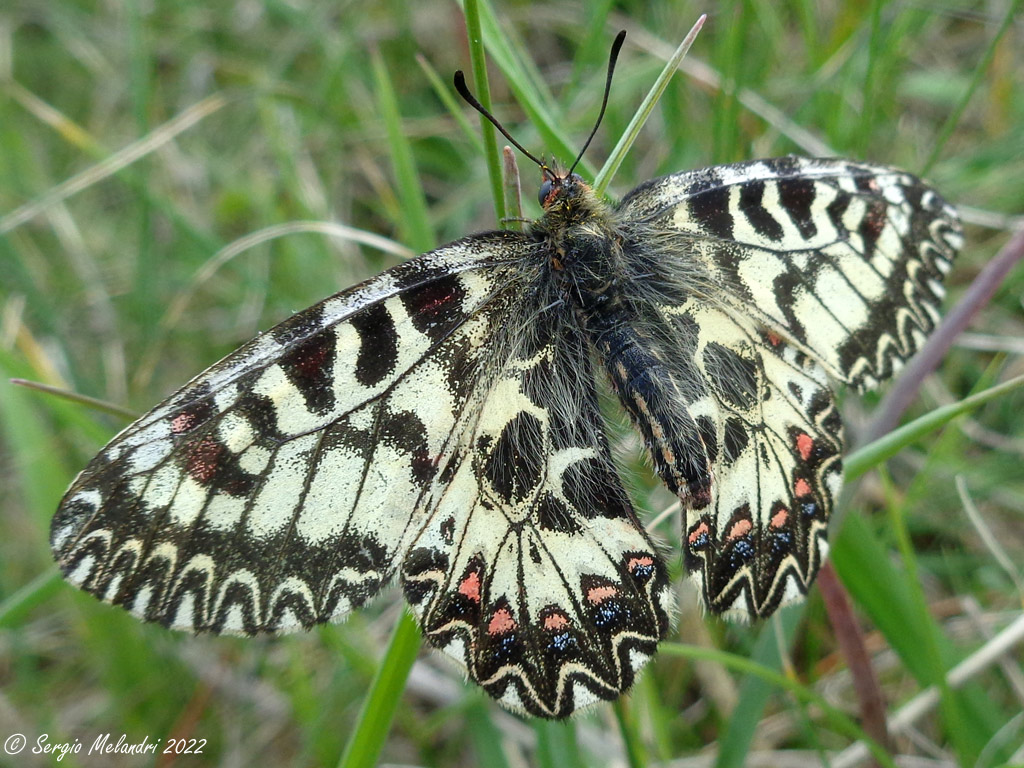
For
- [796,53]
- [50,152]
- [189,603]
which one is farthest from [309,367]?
[50,152]

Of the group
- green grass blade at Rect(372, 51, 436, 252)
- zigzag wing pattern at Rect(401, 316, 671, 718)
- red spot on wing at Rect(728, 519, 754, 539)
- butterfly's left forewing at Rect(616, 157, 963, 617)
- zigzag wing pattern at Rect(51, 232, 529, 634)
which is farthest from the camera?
green grass blade at Rect(372, 51, 436, 252)

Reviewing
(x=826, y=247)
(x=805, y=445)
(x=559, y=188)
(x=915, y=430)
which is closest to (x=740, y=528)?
(x=805, y=445)

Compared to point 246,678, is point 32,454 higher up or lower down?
higher up

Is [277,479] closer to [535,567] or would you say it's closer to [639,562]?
[535,567]

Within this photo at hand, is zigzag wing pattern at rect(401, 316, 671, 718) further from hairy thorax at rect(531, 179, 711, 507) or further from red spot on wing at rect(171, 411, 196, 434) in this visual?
red spot on wing at rect(171, 411, 196, 434)

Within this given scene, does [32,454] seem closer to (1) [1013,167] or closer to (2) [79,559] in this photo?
(2) [79,559]

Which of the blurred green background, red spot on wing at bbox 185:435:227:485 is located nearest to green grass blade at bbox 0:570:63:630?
the blurred green background

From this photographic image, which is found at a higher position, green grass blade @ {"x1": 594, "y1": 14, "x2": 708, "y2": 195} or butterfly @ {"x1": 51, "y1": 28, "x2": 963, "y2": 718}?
green grass blade @ {"x1": 594, "y1": 14, "x2": 708, "y2": 195}
